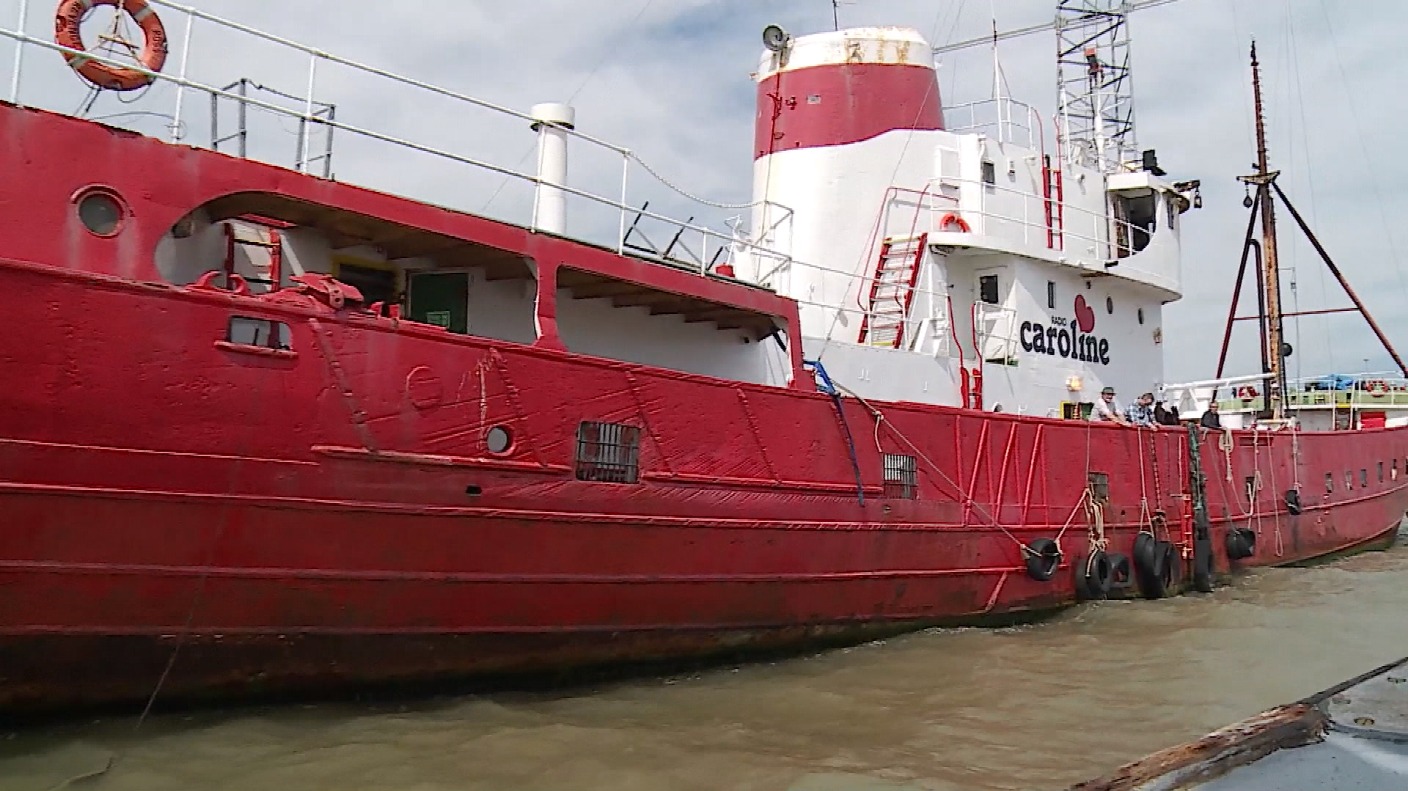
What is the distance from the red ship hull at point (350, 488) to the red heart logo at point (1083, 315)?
580 centimetres

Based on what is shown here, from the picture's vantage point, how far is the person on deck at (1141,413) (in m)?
12.9

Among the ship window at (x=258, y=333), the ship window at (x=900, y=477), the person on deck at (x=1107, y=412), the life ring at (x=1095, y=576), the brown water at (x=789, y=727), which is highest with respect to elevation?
the person on deck at (x=1107, y=412)

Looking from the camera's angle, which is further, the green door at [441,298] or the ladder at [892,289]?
the ladder at [892,289]

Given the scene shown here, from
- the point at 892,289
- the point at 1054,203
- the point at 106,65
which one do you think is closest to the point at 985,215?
the point at 892,289

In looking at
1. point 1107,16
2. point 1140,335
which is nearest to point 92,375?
point 1140,335

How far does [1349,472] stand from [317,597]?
18.7m

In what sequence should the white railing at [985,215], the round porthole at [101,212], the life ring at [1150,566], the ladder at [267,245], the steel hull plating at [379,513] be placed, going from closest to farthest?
1. the steel hull plating at [379,513]
2. the round porthole at [101,212]
3. the ladder at [267,245]
4. the life ring at [1150,566]
5. the white railing at [985,215]

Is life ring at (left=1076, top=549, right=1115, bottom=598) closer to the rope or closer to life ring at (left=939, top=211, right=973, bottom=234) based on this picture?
the rope

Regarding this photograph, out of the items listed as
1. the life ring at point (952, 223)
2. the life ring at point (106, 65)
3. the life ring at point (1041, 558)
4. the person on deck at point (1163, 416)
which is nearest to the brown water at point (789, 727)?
the life ring at point (1041, 558)

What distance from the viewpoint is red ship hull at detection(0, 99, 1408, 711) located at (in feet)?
17.2

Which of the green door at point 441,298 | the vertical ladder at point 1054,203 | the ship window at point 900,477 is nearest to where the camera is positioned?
the green door at point 441,298

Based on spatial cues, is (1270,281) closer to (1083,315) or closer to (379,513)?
(1083,315)

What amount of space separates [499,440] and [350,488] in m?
1.02

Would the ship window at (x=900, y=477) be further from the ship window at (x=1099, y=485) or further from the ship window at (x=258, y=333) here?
the ship window at (x=258, y=333)
